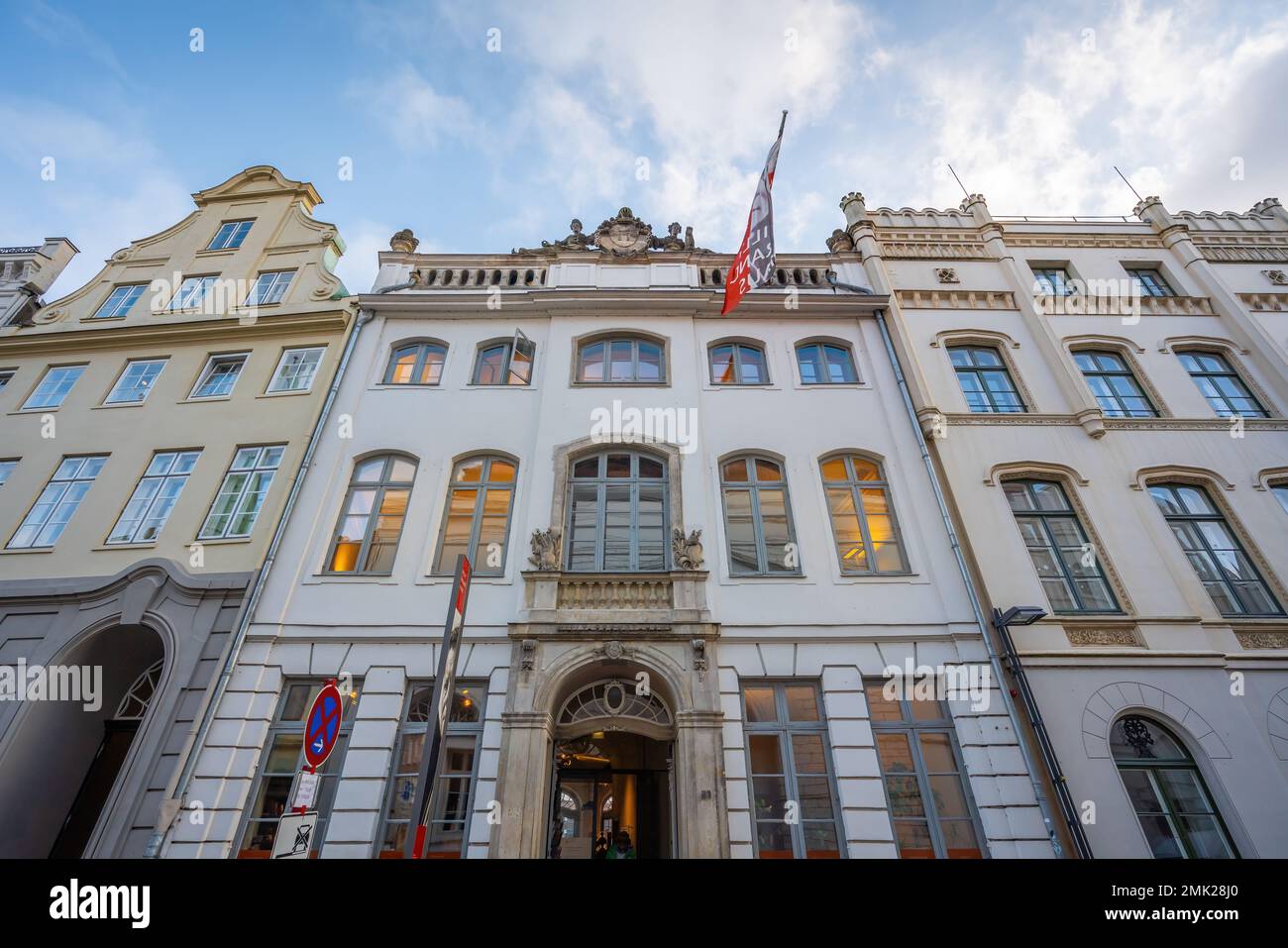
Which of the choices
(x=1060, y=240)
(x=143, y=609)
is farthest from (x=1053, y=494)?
(x=143, y=609)

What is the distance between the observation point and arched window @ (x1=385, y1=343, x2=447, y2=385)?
42.9 feet

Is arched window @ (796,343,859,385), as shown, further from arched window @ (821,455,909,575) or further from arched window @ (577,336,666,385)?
arched window @ (577,336,666,385)

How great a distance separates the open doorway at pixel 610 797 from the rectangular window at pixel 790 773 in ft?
Answer: 5.96

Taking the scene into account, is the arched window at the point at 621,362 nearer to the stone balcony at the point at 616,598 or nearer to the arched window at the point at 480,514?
the arched window at the point at 480,514

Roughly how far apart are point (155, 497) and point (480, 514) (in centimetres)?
690

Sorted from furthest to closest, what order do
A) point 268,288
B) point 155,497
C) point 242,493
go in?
point 268,288, point 155,497, point 242,493

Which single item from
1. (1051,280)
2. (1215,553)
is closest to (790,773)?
(1215,553)

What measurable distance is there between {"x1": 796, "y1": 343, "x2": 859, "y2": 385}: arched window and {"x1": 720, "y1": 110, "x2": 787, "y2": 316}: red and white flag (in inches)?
106

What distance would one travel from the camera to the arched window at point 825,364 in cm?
1311

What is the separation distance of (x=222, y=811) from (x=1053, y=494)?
14.9 m

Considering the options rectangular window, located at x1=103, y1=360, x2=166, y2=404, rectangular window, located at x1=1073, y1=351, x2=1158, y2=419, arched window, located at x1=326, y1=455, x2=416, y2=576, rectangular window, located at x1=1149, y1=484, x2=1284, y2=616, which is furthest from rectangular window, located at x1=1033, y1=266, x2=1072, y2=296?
rectangular window, located at x1=103, y1=360, x2=166, y2=404

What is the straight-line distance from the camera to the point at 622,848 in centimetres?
937

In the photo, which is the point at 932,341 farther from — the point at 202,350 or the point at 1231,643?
the point at 202,350

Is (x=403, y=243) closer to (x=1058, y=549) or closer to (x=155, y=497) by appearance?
(x=155, y=497)
